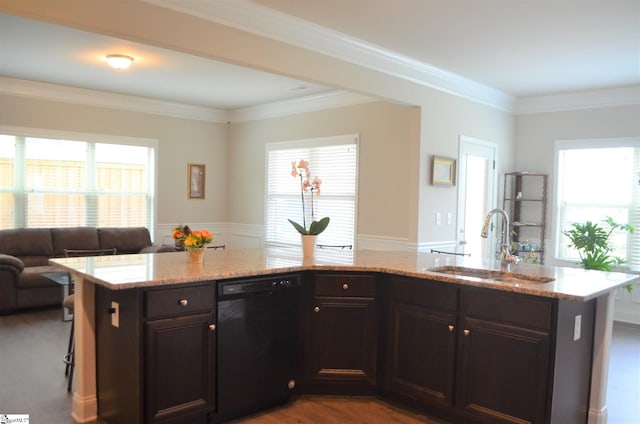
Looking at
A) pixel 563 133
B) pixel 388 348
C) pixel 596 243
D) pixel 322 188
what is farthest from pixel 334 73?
pixel 596 243

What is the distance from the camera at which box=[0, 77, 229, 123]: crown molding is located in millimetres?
6148

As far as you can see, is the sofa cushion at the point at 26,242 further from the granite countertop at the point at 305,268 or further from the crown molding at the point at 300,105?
the granite countertop at the point at 305,268

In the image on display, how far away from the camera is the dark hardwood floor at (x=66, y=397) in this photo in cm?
312

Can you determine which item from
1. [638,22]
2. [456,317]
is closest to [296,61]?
[456,317]

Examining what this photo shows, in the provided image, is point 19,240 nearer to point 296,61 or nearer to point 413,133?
point 296,61

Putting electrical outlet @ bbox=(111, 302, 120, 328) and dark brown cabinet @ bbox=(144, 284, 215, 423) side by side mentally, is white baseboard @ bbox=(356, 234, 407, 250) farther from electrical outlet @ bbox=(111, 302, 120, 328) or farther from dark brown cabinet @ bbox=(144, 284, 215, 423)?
electrical outlet @ bbox=(111, 302, 120, 328)

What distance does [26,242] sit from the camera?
6117 millimetres

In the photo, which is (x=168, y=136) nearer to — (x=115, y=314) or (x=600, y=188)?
(x=115, y=314)

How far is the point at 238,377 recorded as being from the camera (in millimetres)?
3014

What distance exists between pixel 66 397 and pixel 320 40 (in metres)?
3.25

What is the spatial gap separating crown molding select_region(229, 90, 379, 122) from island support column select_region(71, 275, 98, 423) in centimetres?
400

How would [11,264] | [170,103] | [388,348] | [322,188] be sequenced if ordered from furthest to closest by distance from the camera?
[170,103]
[322,188]
[11,264]
[388,348]

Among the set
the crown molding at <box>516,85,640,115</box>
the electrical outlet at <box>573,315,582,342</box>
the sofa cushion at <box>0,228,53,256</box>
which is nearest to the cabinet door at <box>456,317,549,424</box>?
the electrical outlet at <box>573,315,582,342</box>

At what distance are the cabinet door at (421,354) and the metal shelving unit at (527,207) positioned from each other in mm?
3641
